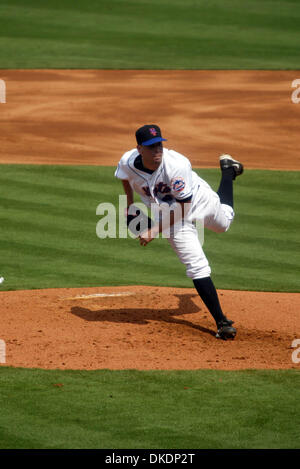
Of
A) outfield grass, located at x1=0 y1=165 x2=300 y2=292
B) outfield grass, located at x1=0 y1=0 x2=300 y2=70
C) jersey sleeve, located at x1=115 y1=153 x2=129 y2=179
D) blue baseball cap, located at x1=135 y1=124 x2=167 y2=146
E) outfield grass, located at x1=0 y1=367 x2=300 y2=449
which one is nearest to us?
outfield grass, located at x1=0 y1=367 x2=300 y2=449

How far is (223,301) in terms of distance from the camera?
816 cm

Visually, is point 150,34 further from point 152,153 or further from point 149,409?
point 149,409

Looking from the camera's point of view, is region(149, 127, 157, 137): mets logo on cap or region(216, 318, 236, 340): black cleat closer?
region(149, 127, 157, 137): mets logo on cap

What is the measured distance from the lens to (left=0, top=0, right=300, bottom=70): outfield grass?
75.6 feet

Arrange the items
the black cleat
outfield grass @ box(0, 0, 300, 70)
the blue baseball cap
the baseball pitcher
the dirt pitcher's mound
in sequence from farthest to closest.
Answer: outfield grass @ box(0, 0, 300, 70)
the black cleat
the baseball pitcher
the blue baseball cap
the dirt pitcher's mound

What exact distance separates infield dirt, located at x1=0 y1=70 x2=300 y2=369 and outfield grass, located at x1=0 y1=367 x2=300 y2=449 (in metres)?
0.30

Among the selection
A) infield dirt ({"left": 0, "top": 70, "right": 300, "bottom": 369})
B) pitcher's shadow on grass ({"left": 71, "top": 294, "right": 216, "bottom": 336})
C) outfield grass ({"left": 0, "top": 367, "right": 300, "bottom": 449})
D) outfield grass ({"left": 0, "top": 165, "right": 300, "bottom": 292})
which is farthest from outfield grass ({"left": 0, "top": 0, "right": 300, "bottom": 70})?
outfield grass ({"left": 0, "top": 367, "right": 300, "bottom": 449})

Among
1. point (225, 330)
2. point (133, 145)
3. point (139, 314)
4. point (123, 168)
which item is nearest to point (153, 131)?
point (123, 168)

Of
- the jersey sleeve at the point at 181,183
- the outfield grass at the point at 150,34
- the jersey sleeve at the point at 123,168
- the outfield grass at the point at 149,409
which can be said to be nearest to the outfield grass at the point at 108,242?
the jersey sleeve at the point at 123,168

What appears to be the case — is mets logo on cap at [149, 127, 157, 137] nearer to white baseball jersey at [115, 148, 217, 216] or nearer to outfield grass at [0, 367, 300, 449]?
white baseball jersey at [115, 148, 217, 216]

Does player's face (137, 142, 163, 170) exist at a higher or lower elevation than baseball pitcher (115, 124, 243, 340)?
higher

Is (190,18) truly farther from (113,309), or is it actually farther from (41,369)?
(41,369)

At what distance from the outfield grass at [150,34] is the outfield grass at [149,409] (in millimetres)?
17358
